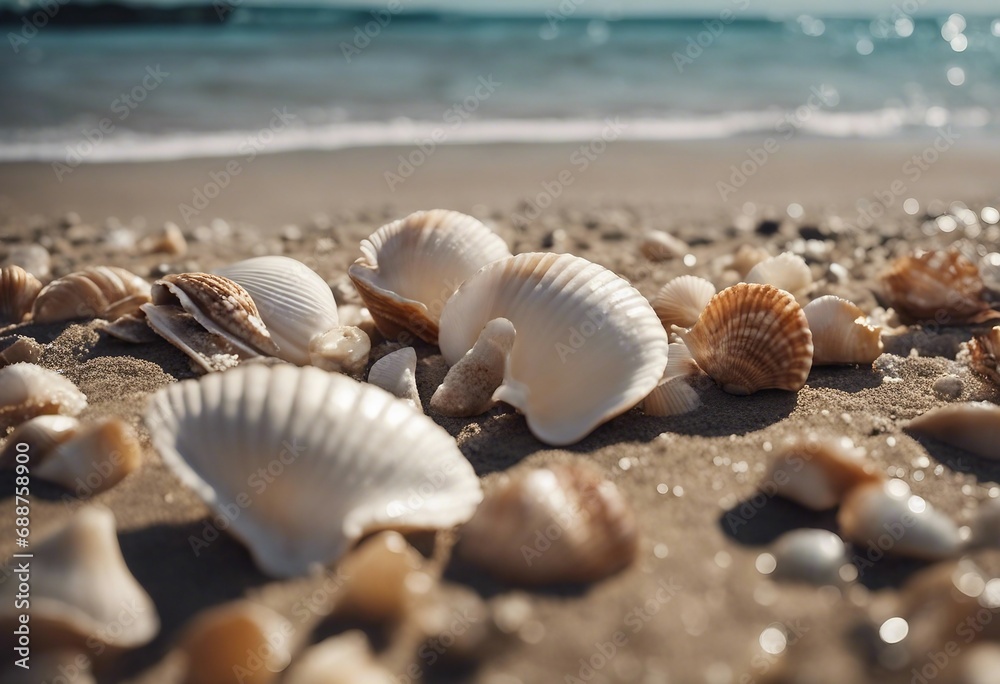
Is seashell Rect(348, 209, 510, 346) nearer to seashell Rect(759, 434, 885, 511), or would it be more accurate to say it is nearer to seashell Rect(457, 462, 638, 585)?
seashell Rect(457, 462, 638, 585)

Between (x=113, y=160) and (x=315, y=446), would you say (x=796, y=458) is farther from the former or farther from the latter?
(x=113, y=160)

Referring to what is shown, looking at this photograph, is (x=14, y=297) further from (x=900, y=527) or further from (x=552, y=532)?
(x=900, y=527)

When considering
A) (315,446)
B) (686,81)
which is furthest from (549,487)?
(686,81)

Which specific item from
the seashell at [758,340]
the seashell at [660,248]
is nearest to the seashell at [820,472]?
the seashell at [758,340]

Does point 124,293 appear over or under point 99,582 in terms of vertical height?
under

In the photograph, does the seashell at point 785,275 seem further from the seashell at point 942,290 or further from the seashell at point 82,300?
the seashell at point 82,300

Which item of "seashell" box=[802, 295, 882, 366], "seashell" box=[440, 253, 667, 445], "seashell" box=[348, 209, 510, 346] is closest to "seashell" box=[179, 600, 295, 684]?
"seashell" box=[440, 253, 667, 445]
